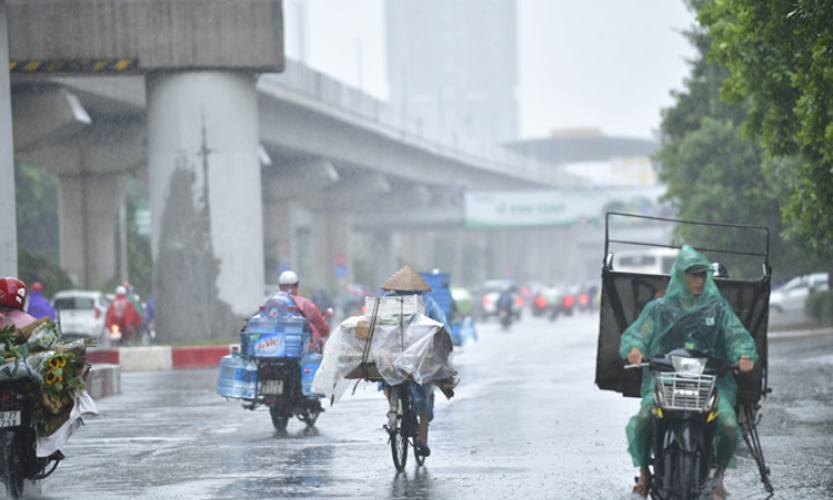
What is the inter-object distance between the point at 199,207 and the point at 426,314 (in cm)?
1657

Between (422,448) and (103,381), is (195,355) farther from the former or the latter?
(422,448)

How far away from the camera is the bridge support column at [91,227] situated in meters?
44.1

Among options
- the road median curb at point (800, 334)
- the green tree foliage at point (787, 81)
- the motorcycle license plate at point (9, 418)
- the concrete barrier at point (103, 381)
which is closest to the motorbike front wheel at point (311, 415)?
the motorcycle license plate at point (9, 418)

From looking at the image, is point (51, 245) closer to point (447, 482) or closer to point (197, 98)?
point (197, 98)

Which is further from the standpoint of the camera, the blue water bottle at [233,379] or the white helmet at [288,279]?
the white helmet at [288,279]

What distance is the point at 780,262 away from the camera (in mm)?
32562

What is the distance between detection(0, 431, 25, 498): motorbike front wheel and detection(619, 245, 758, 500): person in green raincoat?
13.3 ft

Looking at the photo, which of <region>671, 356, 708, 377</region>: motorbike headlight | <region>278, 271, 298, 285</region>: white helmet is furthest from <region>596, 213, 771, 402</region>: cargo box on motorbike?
<region>278, 271, 298, 285</region>: white helmet

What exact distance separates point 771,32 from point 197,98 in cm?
1434

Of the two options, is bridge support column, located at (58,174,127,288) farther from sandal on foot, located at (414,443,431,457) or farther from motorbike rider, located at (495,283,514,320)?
sandal on foot, located at (414,443,431,457)

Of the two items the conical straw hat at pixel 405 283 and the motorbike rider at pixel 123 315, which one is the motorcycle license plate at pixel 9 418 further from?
the motorbike rider at pixel 123 315

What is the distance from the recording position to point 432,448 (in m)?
11.7

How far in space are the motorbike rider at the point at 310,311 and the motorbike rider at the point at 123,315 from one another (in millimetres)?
17793

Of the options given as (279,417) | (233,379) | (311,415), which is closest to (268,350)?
(233,379)
